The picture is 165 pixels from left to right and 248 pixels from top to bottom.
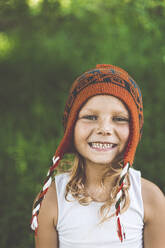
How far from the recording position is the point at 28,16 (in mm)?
4160

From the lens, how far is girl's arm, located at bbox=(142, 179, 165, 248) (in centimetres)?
180

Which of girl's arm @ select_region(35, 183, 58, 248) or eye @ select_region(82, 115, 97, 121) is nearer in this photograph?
eye @ select_region(82, 115, 97, 121)

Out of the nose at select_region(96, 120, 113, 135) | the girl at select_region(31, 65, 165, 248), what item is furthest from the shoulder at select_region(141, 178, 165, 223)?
the nose at select_region(96, 120, 113, 135)

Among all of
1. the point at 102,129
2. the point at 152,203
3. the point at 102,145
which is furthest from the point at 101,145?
the point at 152,203

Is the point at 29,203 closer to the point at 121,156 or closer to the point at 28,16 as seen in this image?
the point at 121,156

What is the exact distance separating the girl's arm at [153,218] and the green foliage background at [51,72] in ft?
4.36

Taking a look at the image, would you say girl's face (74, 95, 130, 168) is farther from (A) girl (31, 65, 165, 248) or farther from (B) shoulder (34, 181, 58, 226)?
(B) shoulder (34, 181, 58, 226)

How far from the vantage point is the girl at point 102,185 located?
66.5 inches

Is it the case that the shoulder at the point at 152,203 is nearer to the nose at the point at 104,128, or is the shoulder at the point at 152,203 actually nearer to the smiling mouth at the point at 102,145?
the smiling mouth at the point at 102,145

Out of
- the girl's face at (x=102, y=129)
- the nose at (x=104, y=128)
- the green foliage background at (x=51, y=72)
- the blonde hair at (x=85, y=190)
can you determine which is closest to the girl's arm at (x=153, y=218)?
the blonde hair at (x=85, y=190)

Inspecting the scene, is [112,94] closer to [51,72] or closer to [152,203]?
[152,203]

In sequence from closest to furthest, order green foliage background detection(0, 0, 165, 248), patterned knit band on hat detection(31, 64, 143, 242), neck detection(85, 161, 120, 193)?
patterned knit band on hat detection(31, 64, 143, 242) → neck detection(85, 161, 120, 193) → green foliage background detection(0, 0, 165, 248)

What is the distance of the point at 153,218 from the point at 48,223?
0.69 meters

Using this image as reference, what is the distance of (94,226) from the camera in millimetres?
1777
